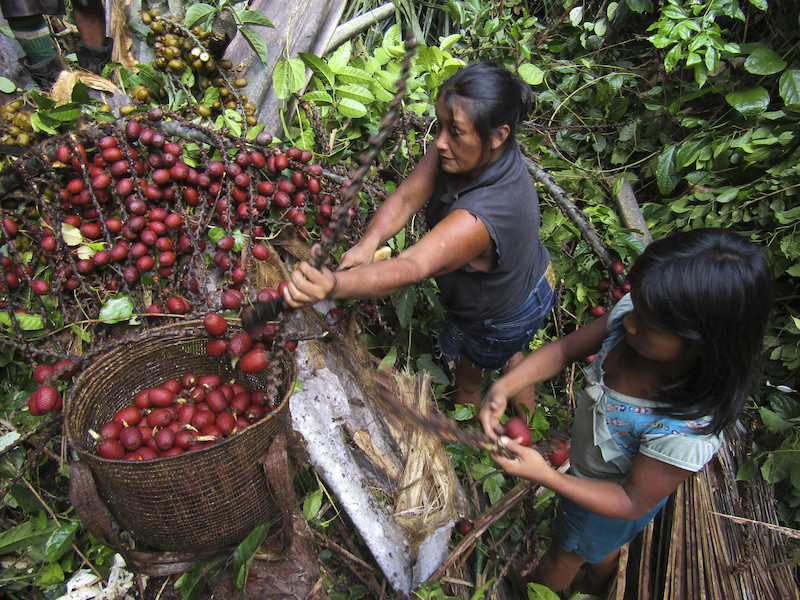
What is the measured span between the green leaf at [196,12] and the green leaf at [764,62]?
2795 mm

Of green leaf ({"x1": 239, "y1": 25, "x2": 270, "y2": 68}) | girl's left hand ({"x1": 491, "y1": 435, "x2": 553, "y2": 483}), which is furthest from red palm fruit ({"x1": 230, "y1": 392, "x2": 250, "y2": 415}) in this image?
green leaf ({"x1": 239, "y1": 25, "x2": 270, "y2": 68})

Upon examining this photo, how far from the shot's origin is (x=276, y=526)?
184cm

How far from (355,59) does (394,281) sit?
82.5 inches

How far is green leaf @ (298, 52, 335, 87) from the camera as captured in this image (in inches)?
98.1

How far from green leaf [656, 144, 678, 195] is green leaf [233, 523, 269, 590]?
2.86 meters

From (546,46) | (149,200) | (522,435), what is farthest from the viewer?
(546,46)

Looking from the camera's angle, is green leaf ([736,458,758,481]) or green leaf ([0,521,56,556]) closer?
green leaf ([0,521,56,556])

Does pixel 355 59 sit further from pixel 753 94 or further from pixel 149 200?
pixel 753 94

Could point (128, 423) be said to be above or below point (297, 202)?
below

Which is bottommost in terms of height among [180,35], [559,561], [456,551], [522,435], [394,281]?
[559,561]

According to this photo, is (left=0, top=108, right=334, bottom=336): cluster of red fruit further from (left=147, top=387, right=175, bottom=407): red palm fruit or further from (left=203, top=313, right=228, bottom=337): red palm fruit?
(left=147, top=387, right=175, bottom=407): red palm fruit

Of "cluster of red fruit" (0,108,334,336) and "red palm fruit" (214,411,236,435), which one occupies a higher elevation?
"cluster of red fruit" (0,108,334,336)

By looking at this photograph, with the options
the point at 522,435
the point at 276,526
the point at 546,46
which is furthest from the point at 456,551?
the point at 546,46

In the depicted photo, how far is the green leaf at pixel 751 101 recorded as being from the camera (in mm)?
2723
